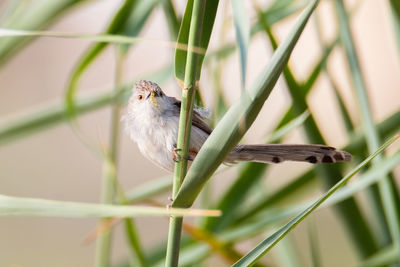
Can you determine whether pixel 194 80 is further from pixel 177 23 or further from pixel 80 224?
pixel 80 224

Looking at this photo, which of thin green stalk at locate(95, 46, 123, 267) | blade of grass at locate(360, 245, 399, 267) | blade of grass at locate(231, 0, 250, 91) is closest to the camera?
blade of grass at locate(231, 0, 250, 91)

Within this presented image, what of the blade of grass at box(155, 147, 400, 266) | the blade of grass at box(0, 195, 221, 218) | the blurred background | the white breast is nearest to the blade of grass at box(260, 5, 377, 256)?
the blade of grass at box(155, 147, 400, 266)

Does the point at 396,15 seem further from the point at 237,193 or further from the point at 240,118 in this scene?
the point at 240,118

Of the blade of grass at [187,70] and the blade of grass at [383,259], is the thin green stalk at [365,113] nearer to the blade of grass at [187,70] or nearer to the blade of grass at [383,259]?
the blade of grass at [383,259]

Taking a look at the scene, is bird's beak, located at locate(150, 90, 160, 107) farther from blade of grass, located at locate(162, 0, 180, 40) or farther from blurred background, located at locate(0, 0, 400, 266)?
blurred background, located at locate(0, 0, 400, 266)

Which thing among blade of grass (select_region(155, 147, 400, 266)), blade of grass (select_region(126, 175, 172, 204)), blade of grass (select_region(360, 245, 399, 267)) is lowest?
blade of grass (select_region(360, 245, 399, 267))

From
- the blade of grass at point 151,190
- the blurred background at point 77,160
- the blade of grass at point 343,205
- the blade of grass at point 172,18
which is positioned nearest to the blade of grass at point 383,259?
the blade of grass at point 343,205

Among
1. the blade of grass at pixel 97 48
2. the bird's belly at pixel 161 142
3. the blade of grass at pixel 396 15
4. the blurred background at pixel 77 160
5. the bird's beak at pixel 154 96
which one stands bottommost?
the bird's belly at pixel 161 142

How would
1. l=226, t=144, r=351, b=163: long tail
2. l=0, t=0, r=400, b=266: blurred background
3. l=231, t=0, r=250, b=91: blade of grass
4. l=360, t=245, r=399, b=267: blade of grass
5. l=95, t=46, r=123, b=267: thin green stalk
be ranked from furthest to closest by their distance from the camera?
l=0, t=0, r=400, b=266: blurred background → l=360, t=245, r=399, b=267: blade of grass → l=95, t=46, r=123, b=267: thin green stalk → l=226, t=144, r=351, b=163: long tail → l=231, t=0, r=250, b=91: blade of grass
